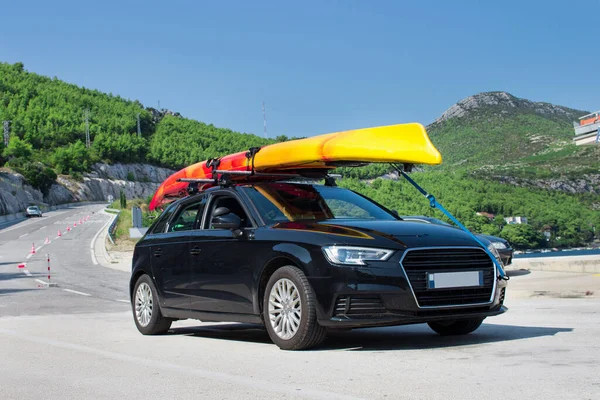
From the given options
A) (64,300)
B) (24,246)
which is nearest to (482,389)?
(64,300)

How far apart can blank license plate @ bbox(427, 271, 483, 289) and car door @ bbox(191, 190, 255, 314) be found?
1.72 m

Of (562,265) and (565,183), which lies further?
(565,183)

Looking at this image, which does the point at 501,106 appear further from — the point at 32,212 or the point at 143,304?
the point at 143,304

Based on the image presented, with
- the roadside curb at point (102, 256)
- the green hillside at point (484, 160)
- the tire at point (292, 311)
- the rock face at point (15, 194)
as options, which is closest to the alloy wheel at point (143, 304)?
the tire at point (292, 311)

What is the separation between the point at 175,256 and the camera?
28.5 feet

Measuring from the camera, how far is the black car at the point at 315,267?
6453mm

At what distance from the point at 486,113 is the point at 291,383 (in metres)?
186

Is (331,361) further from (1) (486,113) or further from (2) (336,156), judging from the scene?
(1) (486,113)

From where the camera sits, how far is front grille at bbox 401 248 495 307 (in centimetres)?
649

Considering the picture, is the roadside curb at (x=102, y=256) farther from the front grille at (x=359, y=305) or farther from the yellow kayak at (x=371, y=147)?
the front grille at (x=359, y=305)

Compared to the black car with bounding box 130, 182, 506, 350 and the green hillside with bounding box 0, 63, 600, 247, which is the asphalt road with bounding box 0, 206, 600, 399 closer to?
the black car with bounding box 130, 182, 506, 350

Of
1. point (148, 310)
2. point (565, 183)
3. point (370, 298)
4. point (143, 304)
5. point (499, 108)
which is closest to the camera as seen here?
point (370, 298)

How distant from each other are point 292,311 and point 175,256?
2.31 m

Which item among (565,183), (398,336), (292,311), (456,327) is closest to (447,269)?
(456,327)
